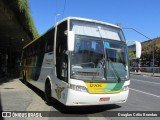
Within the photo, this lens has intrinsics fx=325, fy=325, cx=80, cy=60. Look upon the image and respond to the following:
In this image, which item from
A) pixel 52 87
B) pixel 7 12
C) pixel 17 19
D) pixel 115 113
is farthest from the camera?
pixel 17 19

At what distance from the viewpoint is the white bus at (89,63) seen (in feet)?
31.9

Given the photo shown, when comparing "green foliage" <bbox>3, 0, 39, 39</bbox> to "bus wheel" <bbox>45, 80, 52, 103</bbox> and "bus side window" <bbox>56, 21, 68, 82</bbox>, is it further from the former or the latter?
"bus side window" <bbox>56, 21, 68, 82</bbox>

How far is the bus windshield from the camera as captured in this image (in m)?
9.87

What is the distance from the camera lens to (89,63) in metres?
10.1

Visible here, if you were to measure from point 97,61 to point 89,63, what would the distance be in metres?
0.28

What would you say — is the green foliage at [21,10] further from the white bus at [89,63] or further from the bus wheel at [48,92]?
the white bus at [89,63]

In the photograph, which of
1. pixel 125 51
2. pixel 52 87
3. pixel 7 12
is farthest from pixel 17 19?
pixel 125 51

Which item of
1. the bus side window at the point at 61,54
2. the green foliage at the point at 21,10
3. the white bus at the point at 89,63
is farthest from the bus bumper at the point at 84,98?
the green foliage at the point at 21,10

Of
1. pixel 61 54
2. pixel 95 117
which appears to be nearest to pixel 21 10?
pixel 61 54

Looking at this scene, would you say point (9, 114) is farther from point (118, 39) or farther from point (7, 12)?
point (7, 12)

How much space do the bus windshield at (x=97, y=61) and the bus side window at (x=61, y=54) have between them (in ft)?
1.41

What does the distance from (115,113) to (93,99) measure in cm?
110

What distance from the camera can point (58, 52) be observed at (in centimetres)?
1105

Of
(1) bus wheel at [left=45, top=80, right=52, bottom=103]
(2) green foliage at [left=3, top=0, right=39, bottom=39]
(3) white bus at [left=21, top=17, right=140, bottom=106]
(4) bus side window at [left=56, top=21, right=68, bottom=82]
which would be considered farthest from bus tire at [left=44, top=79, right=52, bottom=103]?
(2) green foliage at [left=3, top=0, right=39, bottom=39]
